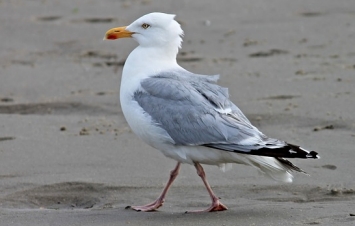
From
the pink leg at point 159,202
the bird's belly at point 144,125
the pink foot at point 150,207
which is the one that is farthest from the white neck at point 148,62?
the pink foot at point 150,207

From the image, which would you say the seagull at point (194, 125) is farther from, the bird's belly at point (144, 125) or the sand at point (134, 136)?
the sand at point (134, 136)

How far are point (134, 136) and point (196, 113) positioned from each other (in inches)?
68.5

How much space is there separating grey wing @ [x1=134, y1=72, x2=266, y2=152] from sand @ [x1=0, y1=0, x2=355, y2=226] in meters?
0.46

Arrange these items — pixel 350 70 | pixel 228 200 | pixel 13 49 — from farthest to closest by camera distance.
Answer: pixel 13 49
pixel 350 70
pixel 228 200

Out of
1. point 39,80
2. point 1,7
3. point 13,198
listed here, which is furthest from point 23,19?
point 13,198

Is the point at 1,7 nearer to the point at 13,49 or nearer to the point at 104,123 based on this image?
the point at 13,49

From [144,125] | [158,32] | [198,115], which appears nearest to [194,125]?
[198,115]

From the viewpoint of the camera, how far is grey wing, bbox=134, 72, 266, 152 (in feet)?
17.6

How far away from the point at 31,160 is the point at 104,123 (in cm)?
116

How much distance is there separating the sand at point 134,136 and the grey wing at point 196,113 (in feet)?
1.52

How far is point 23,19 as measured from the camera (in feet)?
36.2

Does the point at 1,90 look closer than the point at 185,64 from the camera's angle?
Yes

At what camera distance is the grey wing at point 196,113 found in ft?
17.6

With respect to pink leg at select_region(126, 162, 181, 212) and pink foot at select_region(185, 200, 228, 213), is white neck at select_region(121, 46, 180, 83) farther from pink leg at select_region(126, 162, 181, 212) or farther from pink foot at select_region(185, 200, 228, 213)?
pink foot at select_region(185, 200, 228, 213)
